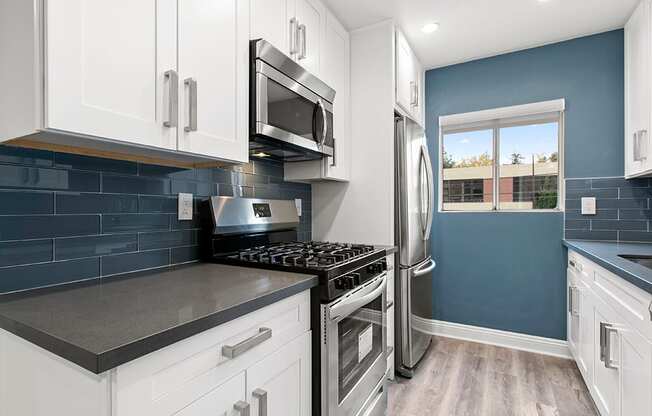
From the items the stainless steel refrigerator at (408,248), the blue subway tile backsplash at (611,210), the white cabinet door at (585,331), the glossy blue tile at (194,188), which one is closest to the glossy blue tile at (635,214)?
the blue subway tile backsplash at (611,210)

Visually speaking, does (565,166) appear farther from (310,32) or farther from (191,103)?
(191,103)

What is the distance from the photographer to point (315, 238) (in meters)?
2.52

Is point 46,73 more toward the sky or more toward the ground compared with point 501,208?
more toward the sky

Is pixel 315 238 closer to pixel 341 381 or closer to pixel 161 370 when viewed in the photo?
pixel 341 381

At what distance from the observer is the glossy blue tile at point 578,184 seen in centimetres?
255

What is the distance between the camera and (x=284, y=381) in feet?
3.62

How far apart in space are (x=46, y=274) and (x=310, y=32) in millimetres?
1762

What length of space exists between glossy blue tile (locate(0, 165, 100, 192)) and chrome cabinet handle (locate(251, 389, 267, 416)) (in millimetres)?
926

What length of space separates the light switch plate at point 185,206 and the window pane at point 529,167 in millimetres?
2647

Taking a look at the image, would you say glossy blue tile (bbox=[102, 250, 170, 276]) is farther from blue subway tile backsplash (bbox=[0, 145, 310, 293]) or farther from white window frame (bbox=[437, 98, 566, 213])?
white window frame (bbox=[437, 98, 566, 213])

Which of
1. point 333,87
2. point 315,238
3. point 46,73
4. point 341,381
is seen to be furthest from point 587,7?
point 46,73

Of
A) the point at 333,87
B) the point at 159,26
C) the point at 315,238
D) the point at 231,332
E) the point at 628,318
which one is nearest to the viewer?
the point at 231,332

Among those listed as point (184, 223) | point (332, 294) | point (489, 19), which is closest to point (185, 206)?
point (184, 223)

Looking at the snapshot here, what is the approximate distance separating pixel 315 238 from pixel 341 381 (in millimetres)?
1245
